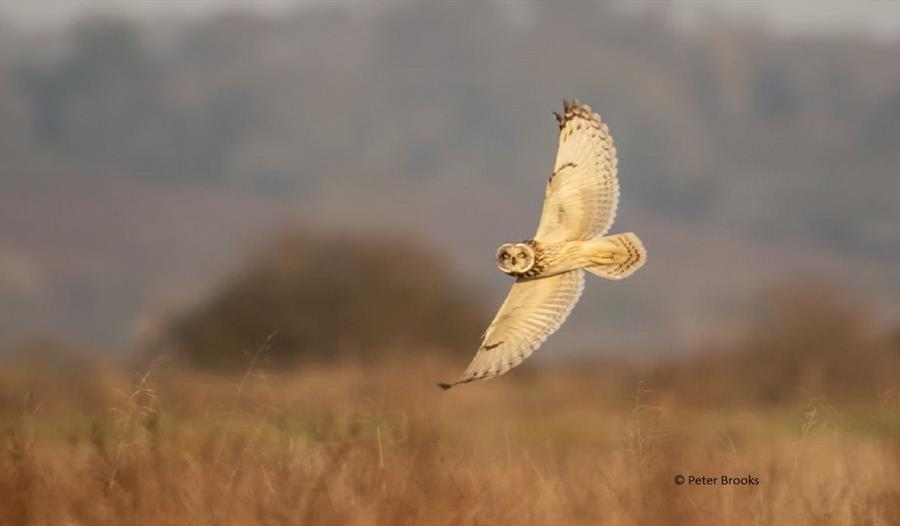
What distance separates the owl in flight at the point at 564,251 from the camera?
7328 millimetres

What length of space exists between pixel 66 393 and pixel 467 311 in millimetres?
2896

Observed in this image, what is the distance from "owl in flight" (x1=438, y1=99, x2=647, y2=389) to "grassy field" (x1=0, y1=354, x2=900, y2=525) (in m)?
0.59

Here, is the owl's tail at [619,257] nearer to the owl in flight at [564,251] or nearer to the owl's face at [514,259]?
the owl in flight at [564,251]

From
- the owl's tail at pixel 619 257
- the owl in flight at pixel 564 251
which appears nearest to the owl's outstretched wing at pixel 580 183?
the owl in flight at pixel 564 251

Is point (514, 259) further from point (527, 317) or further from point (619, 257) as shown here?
point (619, 257)

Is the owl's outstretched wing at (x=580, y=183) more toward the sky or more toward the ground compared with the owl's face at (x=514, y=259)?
more toward the sky

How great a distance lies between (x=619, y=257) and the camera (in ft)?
24.1

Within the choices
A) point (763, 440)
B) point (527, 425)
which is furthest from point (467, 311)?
point (763, 440)

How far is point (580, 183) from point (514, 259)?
0.55 meters

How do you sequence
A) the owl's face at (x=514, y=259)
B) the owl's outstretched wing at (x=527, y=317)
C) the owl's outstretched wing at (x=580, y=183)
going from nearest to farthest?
the owl's outstretched wing at (x=527, y=317)
the owl's face at (x=514, y=259)
the owl's outstretched wing at (x=580, y=183)

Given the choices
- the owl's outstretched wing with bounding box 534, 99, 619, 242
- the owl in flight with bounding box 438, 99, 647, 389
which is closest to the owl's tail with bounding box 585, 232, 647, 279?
the owl in flight with bounding box 438, 99, 647, 389

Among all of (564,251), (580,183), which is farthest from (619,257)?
(580,183)

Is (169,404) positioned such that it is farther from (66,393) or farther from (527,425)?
(527,425)

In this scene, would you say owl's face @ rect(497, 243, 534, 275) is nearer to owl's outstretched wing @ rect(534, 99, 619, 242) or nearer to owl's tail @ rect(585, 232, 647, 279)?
owl's outstretched wing @ rect(534, 99, 619, 242)
